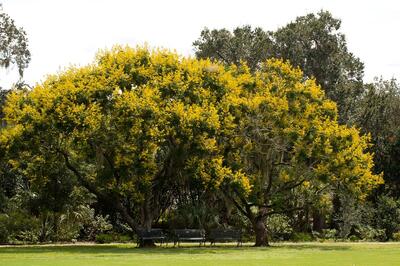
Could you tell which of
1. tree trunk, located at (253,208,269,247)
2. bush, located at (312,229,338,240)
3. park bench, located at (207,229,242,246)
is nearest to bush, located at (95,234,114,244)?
park bench, located at (207,229,242,246)

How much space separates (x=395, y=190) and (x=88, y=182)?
85.0ft

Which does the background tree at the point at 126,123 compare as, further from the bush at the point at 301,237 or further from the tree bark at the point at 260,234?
the bush at the point at 301,237

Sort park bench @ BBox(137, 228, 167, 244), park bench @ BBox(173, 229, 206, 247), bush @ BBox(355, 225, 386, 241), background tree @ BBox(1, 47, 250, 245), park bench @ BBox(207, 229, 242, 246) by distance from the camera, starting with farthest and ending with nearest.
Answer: bush @ BBox(355, 225, 386, 241), park bench @ BBox(207, 229, 242, 246), park bench @ BBox(173, 229, 206, 247), park bench @ BBox(137, 228, 167, 244), background tree @ BBox(1, 47, 250, 245)

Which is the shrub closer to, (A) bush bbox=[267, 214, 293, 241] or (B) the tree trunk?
(B) the tree trunk

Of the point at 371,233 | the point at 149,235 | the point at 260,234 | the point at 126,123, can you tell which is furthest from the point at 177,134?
the point at 371,233

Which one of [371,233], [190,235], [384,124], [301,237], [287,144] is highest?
[384,124]

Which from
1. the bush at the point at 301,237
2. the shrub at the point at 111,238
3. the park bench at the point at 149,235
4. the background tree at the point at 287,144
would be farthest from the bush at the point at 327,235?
the park bench at the point at 149,235

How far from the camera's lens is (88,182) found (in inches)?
1329

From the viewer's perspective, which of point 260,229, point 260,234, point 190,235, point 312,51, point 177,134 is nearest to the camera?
point 177,134

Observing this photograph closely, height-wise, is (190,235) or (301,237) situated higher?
(301,237)

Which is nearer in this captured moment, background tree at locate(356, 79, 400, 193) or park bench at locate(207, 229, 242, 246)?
park bench at locate(207, 229, 242, 246)

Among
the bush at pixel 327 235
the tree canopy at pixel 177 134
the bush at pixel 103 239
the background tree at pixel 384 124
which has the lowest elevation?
the bush at pixel 103 239

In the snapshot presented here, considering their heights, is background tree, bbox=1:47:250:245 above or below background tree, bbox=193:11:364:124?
below

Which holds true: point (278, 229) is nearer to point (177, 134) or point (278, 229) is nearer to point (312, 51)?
point (177, 134)
